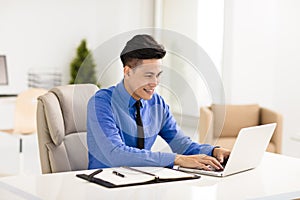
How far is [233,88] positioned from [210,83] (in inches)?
168

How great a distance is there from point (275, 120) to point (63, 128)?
3.13m

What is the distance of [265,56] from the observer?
6.43 meters

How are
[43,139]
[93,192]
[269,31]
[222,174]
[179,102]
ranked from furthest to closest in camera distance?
1. [269,31]
2. [43,139]
3. [179,102]
4. [222,174]
5. [93,192]

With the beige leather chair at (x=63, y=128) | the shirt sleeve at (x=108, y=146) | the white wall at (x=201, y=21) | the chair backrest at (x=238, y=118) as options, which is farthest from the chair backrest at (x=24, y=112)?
the shirt sleeve at (x=108, y=146)

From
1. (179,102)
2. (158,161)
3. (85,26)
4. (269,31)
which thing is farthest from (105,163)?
(85,26)

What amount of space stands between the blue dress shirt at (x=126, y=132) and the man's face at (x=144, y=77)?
73 mm

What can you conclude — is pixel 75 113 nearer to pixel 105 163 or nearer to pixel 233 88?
pixel 105 163

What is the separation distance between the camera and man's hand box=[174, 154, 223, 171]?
2.32m

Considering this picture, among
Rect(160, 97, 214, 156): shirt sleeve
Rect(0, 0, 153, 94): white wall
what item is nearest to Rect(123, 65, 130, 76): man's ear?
Rect(160, 97, 214, 156): shirt sleeve

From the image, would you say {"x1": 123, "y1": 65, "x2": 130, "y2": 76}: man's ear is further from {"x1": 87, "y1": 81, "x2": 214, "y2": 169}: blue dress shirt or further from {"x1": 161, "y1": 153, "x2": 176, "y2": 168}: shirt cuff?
{"x1": 161, "y1": 153, "x2": 176, "y2": 168}: shirt cuff

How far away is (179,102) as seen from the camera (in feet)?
7.98

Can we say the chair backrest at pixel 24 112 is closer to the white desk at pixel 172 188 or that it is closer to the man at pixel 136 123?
the man at pixel 136 123

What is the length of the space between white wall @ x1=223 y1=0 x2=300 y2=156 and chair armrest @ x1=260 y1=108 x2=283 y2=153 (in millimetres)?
525

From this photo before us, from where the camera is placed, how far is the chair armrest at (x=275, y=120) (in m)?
5.26
